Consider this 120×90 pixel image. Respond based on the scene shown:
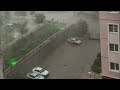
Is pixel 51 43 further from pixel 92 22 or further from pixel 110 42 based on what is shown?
pixel 110 42

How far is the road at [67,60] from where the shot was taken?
260cm

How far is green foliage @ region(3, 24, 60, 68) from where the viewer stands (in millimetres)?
2546

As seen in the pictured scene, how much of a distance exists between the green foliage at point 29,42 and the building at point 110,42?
0.96 metres

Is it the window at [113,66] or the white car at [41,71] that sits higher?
the window at [113,66]

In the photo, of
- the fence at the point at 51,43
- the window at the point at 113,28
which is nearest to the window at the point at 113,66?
the window at the point at 113,28

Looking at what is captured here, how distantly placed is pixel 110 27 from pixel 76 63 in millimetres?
883

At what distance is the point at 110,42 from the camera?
198cm

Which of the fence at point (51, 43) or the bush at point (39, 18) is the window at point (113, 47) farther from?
the bush at point (39, 18)

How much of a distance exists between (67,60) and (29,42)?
52 centimetres

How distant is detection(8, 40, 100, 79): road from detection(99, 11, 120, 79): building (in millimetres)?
431

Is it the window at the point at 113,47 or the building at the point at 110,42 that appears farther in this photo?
the window at the point at 113,47

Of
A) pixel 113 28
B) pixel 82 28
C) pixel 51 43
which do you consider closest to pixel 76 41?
pixel 82 28

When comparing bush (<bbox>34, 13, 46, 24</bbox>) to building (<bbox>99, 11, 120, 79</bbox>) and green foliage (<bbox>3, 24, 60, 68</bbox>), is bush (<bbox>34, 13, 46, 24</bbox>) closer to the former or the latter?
green foliage (<bbox>3, 24, 60, 68</bbox>)
